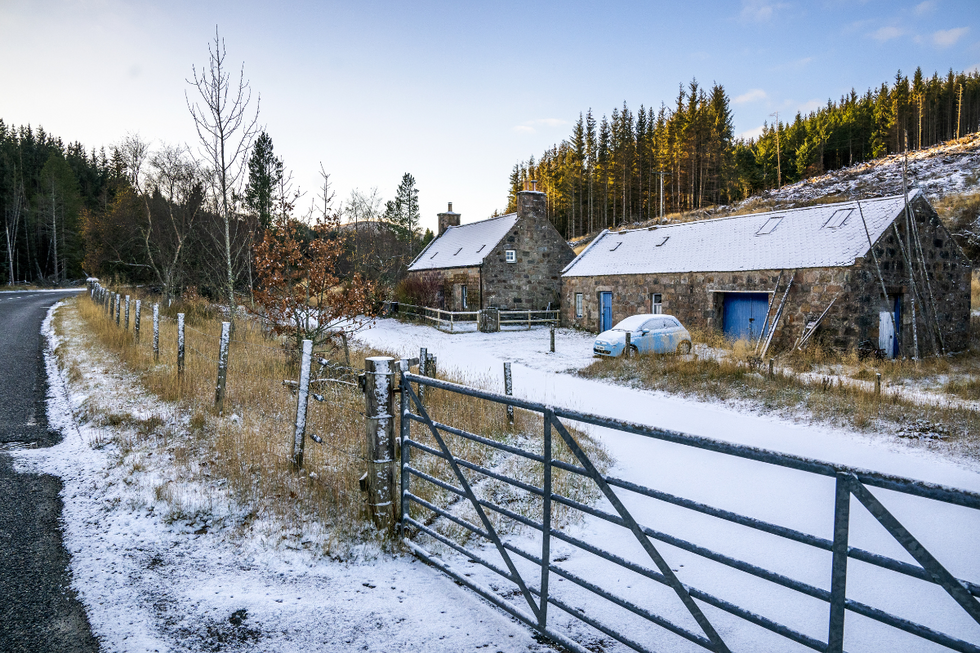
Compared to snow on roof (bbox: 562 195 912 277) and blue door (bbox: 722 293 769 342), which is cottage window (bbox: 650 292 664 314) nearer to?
snow on roof (bbox: 562 195 912 277)

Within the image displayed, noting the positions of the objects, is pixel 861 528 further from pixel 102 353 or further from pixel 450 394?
pixel 102 353

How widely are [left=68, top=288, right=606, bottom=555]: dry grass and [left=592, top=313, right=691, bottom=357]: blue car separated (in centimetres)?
738

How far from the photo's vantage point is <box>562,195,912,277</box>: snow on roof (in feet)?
55.2

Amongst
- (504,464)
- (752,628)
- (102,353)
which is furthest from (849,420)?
(102,353)

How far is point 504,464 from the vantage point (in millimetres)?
6969

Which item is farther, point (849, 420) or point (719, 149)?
point (719, 149)

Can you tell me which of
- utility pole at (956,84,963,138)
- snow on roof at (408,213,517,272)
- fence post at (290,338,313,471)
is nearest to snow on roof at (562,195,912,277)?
snow on roof at (408,213,517,272)

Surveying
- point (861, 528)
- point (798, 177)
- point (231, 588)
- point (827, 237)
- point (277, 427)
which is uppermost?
point (798, 177)

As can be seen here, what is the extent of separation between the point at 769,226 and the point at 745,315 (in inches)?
155

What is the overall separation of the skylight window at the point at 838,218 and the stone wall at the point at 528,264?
14592 millimetres

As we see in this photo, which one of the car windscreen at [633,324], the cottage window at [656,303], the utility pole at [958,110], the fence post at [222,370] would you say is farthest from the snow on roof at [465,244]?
the utility pole at [958,110]

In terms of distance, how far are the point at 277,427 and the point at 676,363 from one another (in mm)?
10647

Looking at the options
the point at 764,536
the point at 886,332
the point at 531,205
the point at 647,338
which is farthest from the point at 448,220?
the point at 764,536

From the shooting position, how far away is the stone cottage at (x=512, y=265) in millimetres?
29109
